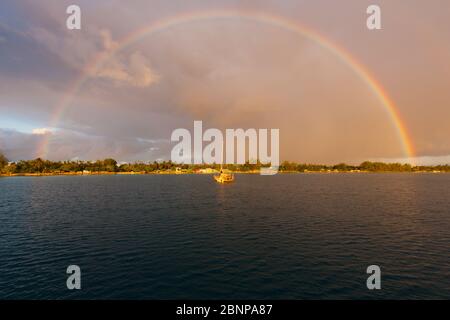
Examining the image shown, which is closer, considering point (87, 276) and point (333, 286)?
point (333, 286)

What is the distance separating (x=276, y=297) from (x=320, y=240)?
2067cm

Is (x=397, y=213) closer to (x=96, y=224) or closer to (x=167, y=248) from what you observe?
(x=167, y=248)

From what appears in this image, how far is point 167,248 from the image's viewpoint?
3706 cm

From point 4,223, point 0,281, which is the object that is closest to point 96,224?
point 4,223

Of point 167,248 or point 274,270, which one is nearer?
point 274,270

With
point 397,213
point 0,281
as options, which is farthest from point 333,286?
point 397,213

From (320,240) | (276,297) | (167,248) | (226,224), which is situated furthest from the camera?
(226,224)
